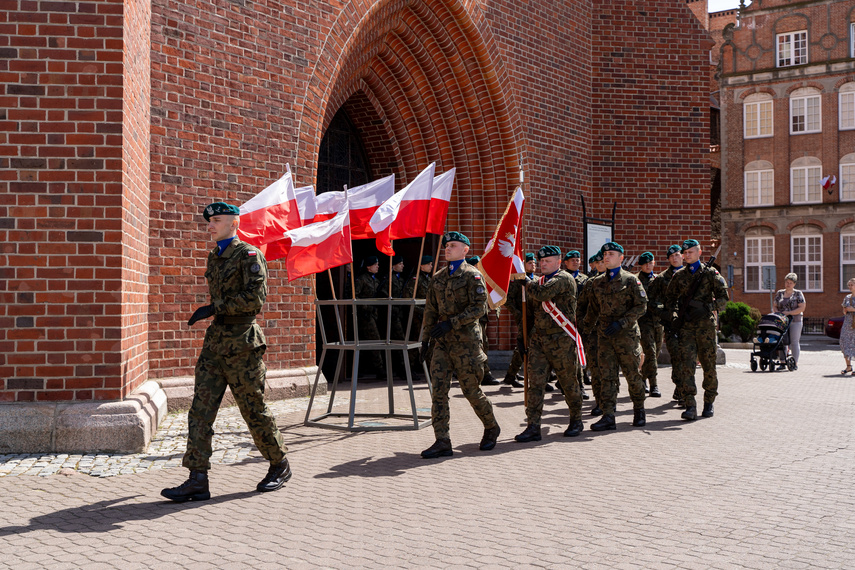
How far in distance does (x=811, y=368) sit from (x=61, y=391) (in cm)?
1489

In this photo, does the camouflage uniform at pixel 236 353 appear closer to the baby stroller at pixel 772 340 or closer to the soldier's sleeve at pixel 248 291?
the soldier's sleeve at pixel 248 291

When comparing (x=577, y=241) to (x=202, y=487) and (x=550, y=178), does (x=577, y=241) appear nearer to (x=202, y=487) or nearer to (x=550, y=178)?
(x=550, y=178)

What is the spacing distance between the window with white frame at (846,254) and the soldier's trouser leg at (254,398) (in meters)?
37.5

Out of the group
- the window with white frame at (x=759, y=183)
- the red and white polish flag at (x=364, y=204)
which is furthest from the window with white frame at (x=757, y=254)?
the red and white polish flag at (x=364, y=204)

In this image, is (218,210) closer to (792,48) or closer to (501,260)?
(501,260)

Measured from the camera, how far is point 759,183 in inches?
1581

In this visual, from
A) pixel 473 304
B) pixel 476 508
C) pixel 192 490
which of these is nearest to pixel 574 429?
pixel 473 304

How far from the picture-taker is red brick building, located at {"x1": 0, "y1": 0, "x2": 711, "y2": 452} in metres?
6.94

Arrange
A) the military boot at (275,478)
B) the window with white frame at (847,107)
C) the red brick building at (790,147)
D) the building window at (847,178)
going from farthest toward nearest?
the red brick building at (790,147) → the window with white frame at (847,107) → the building window at (847,178) → the military boot at (275,478)

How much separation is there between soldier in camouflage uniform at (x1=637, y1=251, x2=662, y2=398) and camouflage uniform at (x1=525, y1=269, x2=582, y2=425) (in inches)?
121

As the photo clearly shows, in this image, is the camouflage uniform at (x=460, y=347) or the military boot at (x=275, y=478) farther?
the camouflage uniform at (x=460, y=347)

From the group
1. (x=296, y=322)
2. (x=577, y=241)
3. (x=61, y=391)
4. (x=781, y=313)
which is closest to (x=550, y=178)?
(x=577, y=241)

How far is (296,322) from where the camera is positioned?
1071 cm

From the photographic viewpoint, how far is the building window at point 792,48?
39.4 meters
